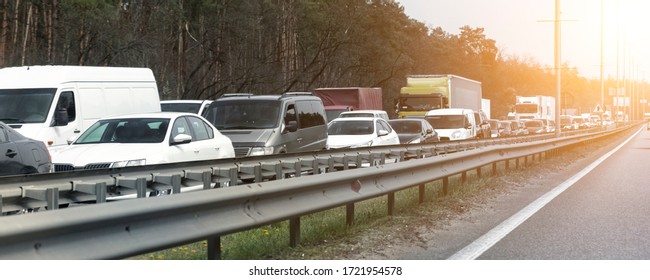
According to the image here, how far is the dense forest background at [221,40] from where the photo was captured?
1775 inches

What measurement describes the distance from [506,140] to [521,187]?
6.03m

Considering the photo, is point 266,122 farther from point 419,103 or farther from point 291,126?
point 419,103

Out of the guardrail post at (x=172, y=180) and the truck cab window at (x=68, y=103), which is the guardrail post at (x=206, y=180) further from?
the truck cab window at (x=68, y=103)

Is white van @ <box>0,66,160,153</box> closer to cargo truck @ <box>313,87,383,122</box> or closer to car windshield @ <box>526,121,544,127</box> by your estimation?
cargo truck @ <box>313,87,383,122</box>

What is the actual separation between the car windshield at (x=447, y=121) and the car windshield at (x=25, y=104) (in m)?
19.0

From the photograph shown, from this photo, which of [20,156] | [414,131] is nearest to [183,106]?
[414,131]

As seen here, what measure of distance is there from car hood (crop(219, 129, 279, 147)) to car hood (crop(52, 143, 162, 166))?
15.1 ft

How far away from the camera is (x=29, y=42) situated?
5191cm

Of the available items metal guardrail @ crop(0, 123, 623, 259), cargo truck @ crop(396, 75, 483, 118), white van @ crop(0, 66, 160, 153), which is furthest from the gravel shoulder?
cargo truck @ crop(396, 75, 483, 118)

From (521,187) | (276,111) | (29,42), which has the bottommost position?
(521,187)

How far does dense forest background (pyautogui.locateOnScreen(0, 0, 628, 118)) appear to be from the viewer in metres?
45.1

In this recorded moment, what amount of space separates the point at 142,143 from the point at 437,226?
5.60m
